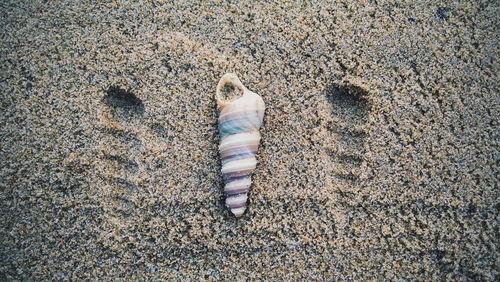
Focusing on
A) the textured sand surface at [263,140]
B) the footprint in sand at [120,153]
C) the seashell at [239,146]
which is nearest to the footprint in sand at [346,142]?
the textured sand surface at [263,140]

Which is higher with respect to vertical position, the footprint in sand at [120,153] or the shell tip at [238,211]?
the footprint in sand at [120,153]

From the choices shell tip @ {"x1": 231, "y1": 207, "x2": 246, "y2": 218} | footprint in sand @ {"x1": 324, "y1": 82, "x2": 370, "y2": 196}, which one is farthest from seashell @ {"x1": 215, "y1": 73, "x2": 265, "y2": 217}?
footprint in sand @ {"x1": 324, "y1": 82, "x2": 370, "y2": 196}

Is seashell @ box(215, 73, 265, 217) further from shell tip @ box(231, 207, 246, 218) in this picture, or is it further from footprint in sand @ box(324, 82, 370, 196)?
footprint in sand @ box(324, 82, 370, 196)

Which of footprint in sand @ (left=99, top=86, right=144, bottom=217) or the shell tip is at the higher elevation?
footprint in sand @ (left=99, top=86, right=144, bottom=217)

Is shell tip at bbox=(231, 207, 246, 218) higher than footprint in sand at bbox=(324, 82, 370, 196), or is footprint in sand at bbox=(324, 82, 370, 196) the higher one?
footprint in sand at bbox=(324, 82, 370, 196)

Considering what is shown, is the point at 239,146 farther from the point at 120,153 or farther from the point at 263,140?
the point at 120,153

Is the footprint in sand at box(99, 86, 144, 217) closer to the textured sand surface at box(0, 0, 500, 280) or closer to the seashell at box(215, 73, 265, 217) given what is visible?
the textured sand surface at box(0, 0, 500, 280)

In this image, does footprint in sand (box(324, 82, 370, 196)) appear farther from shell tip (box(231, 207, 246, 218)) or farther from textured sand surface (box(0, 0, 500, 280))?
shell tip (box(231, 207, 246, 218))

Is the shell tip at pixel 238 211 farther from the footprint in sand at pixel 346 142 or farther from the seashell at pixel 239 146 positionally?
the footprint in sand at pixel 346 142
